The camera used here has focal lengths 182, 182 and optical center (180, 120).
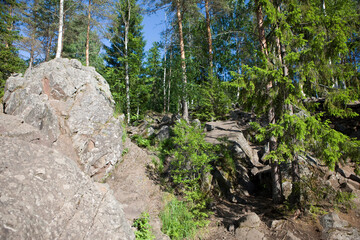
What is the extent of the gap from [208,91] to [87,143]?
9291 millimetres

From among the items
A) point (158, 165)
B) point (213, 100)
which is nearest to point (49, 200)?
point (158, 165)

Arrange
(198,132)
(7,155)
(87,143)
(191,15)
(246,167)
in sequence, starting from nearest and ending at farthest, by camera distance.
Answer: (7,155) → (87,143) → (198,132) → (246,167) → (191,15)

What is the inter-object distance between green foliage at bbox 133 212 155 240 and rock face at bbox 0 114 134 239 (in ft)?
2.37

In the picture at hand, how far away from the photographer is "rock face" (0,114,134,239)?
2695 mm

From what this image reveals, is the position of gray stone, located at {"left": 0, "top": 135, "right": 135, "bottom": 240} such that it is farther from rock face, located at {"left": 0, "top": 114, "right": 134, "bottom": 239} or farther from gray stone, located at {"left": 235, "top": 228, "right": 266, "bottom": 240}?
gray stone, located at {"left": 235, "top": 228, "right": 266, "bottom": 240}

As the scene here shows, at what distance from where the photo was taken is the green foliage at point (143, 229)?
4.75 meters

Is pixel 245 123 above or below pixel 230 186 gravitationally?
above

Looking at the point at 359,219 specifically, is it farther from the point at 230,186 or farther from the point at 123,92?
the point at 123,92

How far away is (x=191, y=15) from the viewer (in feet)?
41.8

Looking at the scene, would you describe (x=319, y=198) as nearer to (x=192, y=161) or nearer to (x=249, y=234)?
(x=249, y=234)

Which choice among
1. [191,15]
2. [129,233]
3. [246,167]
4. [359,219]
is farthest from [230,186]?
[191,15]

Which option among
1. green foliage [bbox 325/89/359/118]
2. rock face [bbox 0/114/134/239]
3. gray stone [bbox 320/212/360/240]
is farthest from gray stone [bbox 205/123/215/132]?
rock face [bbox 0/114/134/239]

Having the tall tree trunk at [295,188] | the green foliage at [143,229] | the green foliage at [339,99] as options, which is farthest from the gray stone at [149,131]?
the green foliage at [339,99]

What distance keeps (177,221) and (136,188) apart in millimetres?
2215
